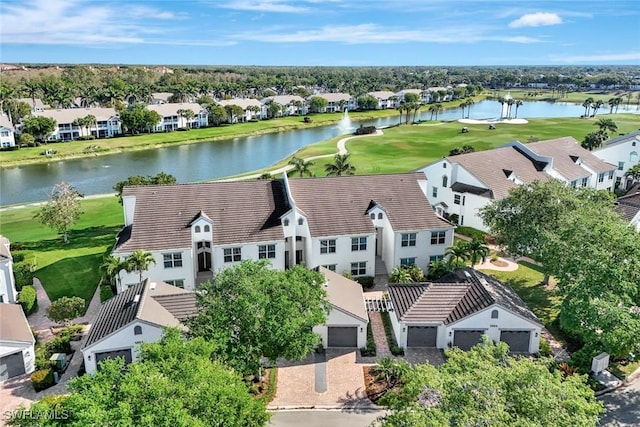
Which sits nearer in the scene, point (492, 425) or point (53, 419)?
point (492, 425)

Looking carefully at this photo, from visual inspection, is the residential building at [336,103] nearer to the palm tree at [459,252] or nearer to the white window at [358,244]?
the white window at [358,244]

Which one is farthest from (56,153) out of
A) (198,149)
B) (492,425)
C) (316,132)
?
(492,425)

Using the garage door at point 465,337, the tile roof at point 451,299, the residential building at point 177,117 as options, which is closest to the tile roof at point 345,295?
the tile roof at point 451,299

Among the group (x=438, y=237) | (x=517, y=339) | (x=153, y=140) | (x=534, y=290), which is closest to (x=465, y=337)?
(x=517, y=339)

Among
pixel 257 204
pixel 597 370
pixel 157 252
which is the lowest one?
pixel 597 370

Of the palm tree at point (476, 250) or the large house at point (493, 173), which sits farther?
the large house at point (493, 173)

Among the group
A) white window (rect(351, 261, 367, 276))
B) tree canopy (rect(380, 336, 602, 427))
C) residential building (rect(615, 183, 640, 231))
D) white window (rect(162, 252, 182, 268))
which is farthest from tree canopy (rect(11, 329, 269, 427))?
residential building (rect(615, 183, 640, 231))

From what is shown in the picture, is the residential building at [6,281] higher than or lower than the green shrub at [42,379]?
higher

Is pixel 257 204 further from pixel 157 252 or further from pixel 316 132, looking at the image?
pixel 316 132
